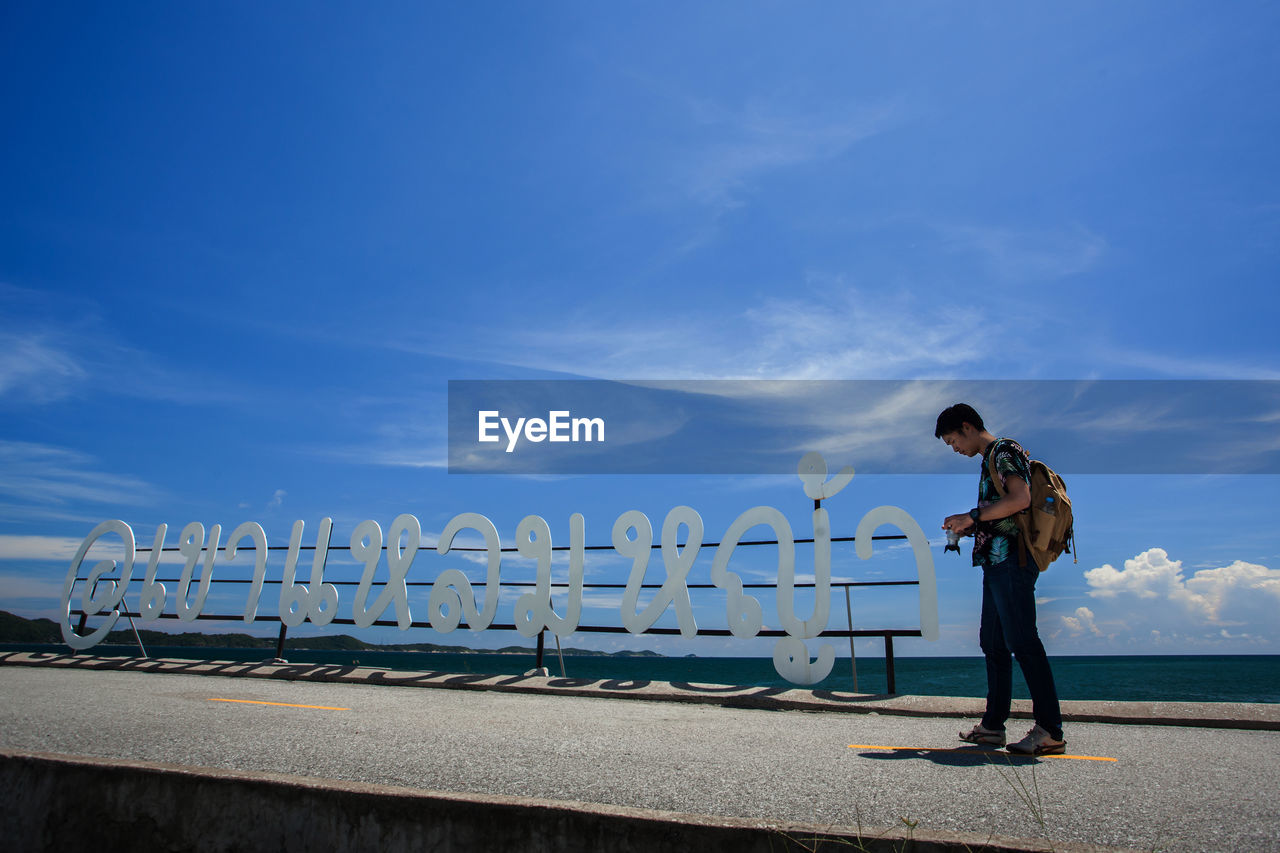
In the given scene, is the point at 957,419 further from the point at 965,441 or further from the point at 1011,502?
the point at 1011,502

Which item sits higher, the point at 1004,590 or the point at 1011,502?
the point at 1011,502

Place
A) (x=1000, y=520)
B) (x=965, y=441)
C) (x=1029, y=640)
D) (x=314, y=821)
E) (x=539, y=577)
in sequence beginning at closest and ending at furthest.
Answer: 1. (x=314, y=821)
2. (x=1029, y=640)
3. (x=1000, y=520)
4. (x=965, y=441)
5. (x=539, y=577)

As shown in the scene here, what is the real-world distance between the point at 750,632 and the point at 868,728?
2.46 m

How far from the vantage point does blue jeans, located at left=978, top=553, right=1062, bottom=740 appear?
3.43m

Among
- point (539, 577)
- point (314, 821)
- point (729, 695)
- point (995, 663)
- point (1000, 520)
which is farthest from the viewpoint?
point (539, 577)

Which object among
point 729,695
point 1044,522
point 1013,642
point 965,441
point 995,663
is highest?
point 965,441

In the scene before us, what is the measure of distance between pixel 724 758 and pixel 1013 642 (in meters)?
1.51

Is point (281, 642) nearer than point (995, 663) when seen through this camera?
No

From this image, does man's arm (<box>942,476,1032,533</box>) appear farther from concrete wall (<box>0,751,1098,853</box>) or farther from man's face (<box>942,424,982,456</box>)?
concrete wall (<box>0,751,1098,853</box>)

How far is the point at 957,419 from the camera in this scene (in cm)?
390

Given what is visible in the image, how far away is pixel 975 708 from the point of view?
493 centimetres

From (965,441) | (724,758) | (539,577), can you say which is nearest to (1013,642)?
(965,441)

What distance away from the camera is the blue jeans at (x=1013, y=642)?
135 inches

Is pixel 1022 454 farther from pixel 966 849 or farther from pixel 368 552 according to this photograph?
pixel 368 552
